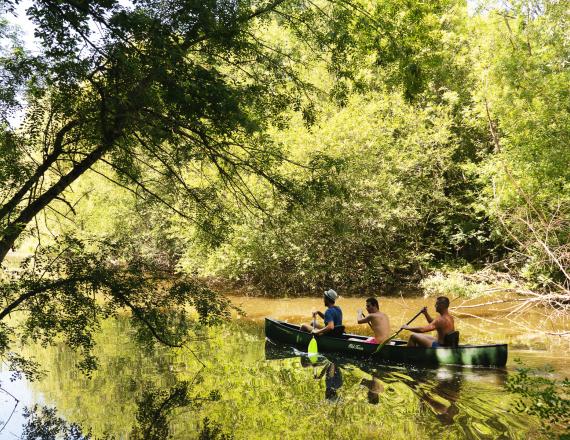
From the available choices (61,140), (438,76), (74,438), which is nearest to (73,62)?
(61,140)

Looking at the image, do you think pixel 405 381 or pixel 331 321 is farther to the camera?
pixel 331 321

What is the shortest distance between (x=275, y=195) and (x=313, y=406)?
3.18 metres

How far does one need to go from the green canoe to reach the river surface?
170 millimetres

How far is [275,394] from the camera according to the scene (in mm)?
8375

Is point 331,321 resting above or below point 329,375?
above

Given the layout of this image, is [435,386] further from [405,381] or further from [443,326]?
[443,326]

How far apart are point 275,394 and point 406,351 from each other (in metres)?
2.55

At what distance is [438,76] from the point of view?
19.4 m

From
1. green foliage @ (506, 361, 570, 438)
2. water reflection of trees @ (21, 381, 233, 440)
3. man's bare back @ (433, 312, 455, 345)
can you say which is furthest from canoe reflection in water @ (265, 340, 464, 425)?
water reflection of trees @ (21, 381, 233, 440)

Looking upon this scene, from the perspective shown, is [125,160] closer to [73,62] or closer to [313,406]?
[73,62]

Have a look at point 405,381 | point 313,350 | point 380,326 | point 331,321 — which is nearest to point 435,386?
point 405,381

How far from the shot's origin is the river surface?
22.1 feet

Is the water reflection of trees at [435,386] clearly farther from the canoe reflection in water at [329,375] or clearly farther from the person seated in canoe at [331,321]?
the person seated in canoe at [331,321]

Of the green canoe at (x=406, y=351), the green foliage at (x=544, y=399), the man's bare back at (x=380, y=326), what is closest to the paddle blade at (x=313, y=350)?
the green canoe at (x=406, y=351)
